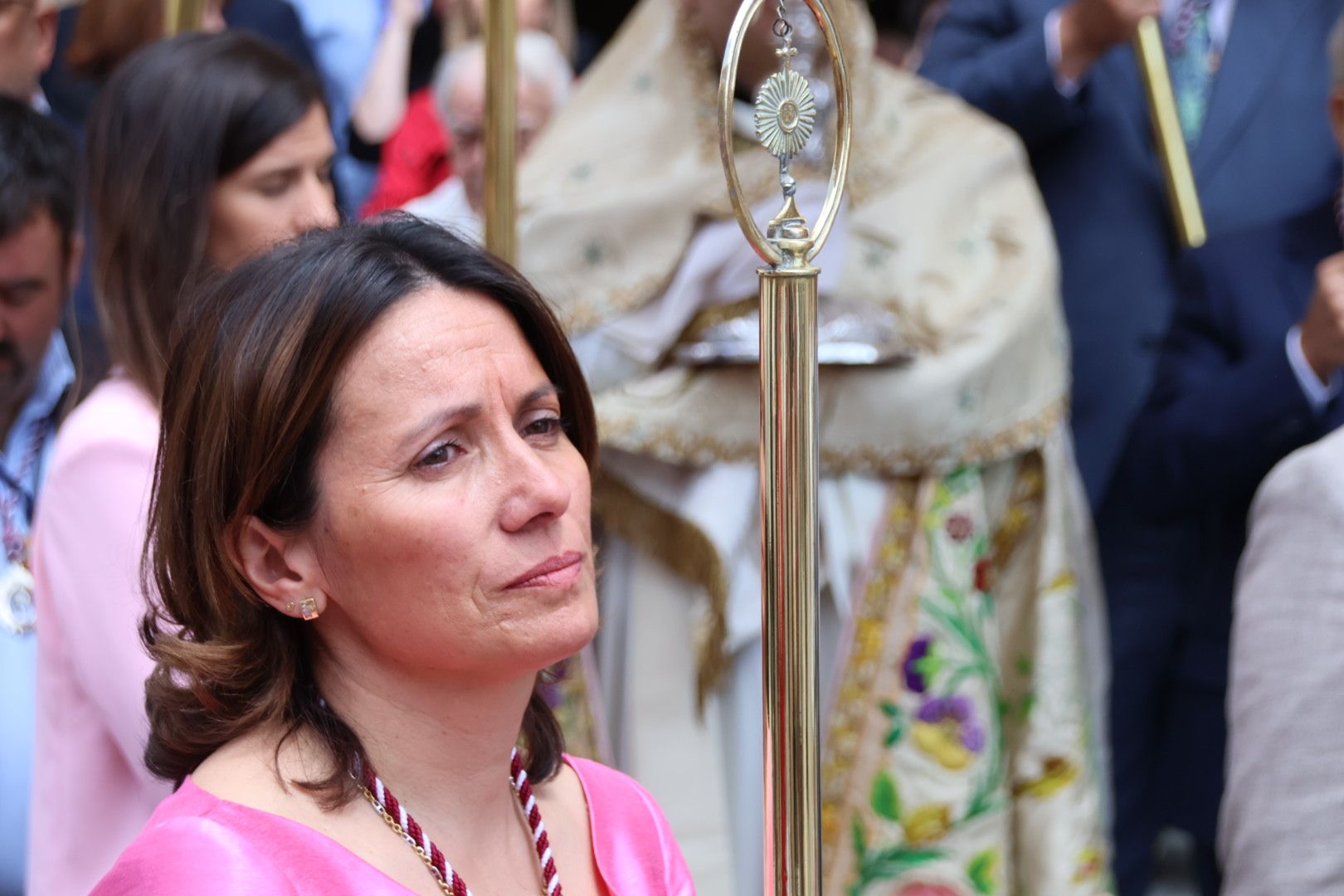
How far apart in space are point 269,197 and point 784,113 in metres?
1.18

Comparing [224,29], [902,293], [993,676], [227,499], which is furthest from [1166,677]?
[227,499]

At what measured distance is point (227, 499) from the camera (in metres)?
1.51

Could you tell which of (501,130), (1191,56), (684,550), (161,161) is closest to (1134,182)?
(1191,56)

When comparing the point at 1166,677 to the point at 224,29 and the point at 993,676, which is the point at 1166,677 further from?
the point at 224,29

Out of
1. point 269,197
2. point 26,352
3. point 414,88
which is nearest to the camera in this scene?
point 269,197

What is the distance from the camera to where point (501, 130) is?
234cm

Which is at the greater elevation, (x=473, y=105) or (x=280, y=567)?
(x=280, y=567)

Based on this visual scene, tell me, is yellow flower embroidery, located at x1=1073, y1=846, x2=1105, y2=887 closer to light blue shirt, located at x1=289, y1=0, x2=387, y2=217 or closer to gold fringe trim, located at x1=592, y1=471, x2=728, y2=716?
gold fringe trim, located at x1=592, y1=471, x2=728, y2=716

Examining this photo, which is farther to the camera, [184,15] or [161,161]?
[184,15]

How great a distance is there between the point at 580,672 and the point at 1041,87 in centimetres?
133

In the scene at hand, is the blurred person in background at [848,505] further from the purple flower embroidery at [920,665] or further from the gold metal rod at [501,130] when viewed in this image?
the gold metal rod at [501,130]

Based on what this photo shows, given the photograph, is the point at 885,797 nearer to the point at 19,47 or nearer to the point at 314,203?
the point at 314,203

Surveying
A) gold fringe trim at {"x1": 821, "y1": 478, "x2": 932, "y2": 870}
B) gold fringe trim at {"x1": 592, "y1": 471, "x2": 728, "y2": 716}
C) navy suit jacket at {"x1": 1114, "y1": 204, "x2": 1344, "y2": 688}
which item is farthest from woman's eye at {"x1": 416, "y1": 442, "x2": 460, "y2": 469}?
navy suit jacket at {"x1": 1114, "y1": 204, "x2": 1344, "y2": 688}

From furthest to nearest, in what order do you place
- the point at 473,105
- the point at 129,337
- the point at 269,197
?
the point at 473,105, the point at 269,197, the point at 129,337
